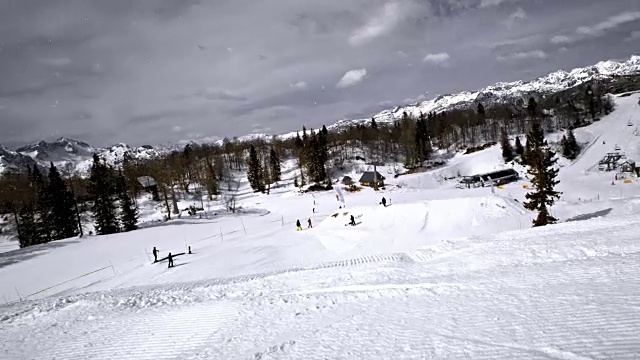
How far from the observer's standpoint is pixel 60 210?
53.2 metres

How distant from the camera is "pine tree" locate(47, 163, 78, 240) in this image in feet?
172

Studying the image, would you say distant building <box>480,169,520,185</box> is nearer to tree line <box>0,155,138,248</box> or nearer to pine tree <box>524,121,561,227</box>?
pine tree <box>524,121,561,227</box>

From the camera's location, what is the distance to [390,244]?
27422 millimetres

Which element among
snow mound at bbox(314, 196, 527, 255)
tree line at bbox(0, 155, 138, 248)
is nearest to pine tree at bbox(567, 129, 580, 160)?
snow mound at bbox(314, 196, 527, 255)

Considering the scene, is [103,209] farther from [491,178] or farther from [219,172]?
[491,178]

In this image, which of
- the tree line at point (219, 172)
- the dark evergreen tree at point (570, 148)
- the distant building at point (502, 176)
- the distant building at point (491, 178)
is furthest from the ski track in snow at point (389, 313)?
the dark evergreen tree at point (570, 148)

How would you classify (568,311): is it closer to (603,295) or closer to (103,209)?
(603,295)

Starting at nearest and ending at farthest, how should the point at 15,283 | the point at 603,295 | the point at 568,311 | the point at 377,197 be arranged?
the point at 568,311
the point at 603,295
the point at 15,283
the point at 377,197

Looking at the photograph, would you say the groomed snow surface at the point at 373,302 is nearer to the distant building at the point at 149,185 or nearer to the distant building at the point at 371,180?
the distant building at the point at 371,180

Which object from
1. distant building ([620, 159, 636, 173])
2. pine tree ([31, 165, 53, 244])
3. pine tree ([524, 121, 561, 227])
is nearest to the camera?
pine tree ([524, 121, 561, 227])

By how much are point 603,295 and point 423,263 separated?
794 centimetres

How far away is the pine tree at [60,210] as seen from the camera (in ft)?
172

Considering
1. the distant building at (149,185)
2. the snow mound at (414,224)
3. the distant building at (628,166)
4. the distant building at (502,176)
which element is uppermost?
the distant building at (149,185)

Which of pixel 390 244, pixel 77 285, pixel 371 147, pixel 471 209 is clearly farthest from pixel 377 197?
pixel 371 147
